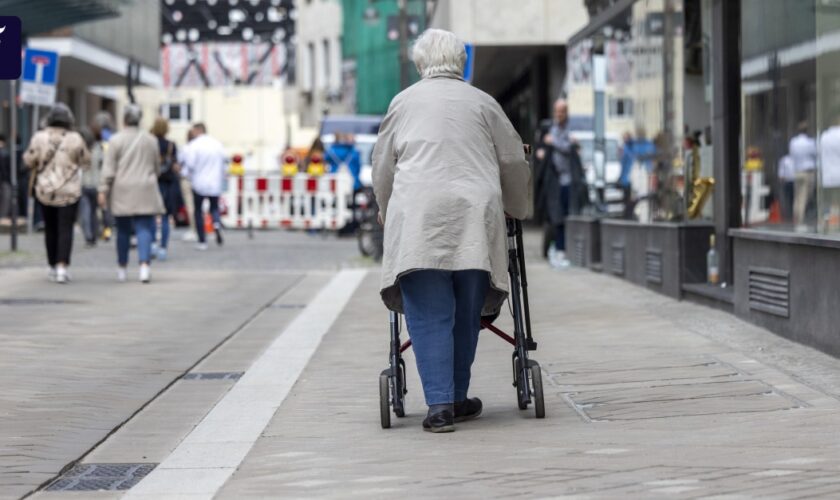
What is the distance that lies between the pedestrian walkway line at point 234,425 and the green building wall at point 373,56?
4176 centimetres

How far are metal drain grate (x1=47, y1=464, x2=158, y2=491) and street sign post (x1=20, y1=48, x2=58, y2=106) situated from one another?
638 inches

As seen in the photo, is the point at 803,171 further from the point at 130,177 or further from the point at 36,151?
the point at 36,151

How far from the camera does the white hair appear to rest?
23.5ft

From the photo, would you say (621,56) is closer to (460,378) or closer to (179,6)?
(460,378)

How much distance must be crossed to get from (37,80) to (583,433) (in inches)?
653

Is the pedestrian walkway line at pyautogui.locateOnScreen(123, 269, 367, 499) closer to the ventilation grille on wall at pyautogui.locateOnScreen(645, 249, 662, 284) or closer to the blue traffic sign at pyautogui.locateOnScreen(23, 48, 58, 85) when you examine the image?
the ventilation grille on wall at pyautogui.locateOnScreen(645, 249, 662, 284)

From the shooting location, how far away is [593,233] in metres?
18.3

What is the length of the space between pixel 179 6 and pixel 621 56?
227 feet

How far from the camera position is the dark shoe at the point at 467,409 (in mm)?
7234

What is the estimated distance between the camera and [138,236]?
1620 cm

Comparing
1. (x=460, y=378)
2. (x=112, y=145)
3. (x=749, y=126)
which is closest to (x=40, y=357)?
(x=460, y=378)

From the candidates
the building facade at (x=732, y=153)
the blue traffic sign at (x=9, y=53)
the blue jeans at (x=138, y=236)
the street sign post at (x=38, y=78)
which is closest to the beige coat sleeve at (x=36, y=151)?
the blue jeans at (x=138, y=236)

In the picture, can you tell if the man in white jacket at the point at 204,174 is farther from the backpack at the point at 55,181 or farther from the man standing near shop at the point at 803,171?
the man standing near shop at the point at 803,171

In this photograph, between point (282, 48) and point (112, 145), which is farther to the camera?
point (282, 48)
